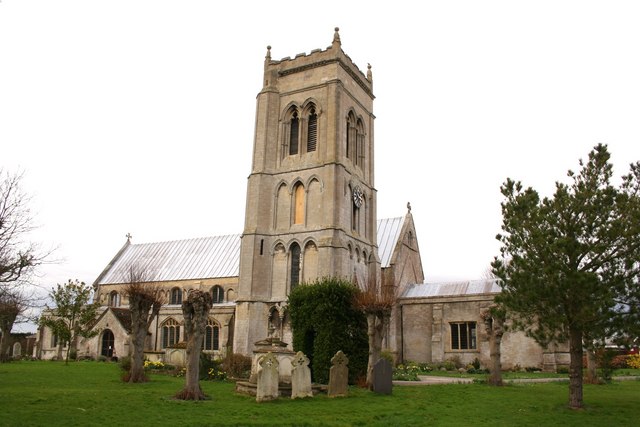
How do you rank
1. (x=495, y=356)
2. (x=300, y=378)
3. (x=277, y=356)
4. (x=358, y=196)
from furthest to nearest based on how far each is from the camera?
(x=358, y=196)
(x=495, y=356)
(x=277, y=356)
(x=300, y=378)

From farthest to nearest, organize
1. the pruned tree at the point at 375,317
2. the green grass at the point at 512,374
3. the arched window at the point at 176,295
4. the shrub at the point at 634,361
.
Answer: the arched window at the point at 176,295
the shrub at the point at 634,361
the green grass at the point at 512,374
the pruned tree at the point at 375,317

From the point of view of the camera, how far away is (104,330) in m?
43.4

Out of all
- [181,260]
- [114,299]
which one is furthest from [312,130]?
[114,299]

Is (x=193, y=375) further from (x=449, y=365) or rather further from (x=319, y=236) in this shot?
(x=449, y=365)

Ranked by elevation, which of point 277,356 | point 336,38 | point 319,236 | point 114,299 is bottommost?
point 277,356

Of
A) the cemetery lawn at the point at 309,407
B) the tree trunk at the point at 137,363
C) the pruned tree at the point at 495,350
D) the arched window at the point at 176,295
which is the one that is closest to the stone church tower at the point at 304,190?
the pruned tree at the point at 495,350

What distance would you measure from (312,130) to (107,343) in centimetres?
2341

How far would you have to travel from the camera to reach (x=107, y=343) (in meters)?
43.7

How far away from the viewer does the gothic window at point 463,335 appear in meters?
35.4

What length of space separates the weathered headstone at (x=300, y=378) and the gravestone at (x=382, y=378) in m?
2.57

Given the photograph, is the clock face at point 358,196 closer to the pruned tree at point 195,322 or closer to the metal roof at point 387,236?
the metal roof at point 387,236

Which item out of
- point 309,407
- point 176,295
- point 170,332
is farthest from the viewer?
point 176,295

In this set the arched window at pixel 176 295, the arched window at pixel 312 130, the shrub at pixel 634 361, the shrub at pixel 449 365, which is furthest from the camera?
the arched window at pixel 176 295

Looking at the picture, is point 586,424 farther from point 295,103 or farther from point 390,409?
point 295,103
